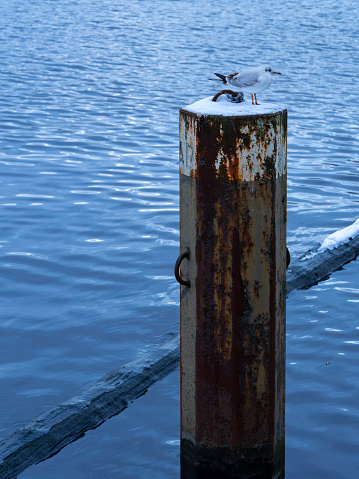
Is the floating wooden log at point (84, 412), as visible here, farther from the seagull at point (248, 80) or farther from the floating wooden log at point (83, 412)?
the seagull at point (248, 80)

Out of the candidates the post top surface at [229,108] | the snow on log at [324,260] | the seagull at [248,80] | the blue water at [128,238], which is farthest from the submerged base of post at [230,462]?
the snow on log at [324,260]

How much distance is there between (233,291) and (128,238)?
4521mm

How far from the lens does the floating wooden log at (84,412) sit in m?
4.09

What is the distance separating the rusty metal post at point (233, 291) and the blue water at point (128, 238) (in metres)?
0.73

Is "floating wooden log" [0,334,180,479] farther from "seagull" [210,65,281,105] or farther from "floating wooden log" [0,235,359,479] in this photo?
"seagull" [210,65,281,105]

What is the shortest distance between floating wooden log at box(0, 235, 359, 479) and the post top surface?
1.89m

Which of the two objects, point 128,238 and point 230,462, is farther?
point 128,238

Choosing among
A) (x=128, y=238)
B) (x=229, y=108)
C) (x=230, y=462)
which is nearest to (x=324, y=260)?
(x=128, y=238)

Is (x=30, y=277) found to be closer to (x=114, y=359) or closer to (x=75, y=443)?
(x=114, y=359)

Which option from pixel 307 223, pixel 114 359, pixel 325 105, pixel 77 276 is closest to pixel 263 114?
pixel 114 359

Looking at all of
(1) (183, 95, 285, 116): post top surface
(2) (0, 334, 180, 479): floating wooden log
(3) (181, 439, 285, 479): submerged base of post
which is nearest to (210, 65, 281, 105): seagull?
(1) (183, 95, 285, 116): post top surface

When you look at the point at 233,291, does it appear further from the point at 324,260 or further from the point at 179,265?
the point at 324,260

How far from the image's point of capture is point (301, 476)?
431cm

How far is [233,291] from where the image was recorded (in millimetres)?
3525
